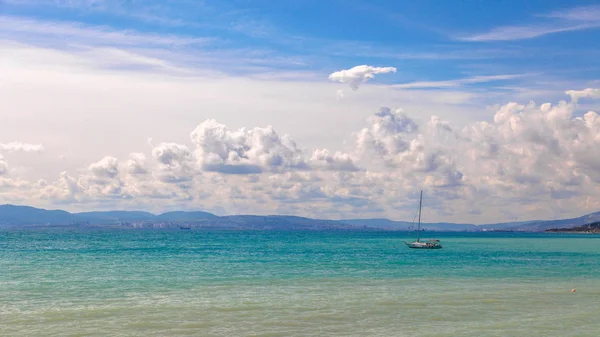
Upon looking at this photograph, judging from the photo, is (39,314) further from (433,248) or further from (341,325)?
(433,248)

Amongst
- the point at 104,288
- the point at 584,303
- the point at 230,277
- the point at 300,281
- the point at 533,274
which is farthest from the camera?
the point at 533,274

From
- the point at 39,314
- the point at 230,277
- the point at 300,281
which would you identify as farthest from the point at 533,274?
the point at 39,314

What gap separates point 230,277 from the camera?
55031mm

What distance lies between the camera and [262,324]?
31312 mm

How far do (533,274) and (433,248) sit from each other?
2544 inches

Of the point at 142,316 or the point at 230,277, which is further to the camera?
the point at 230,277

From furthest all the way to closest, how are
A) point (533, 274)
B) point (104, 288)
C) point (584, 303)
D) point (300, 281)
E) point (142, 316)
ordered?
1. point (533, 274)
2. point (300, 281)
3. point (104, 288)
4. point (584, 303)
5. point (142, 316)

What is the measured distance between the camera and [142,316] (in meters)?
33.1

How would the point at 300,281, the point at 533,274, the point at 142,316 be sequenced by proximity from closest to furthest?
the point at 142,316, the point at 300,281, the point at 533,274

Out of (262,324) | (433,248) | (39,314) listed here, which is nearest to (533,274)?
(262,324)

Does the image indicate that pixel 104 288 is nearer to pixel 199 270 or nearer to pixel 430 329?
pixel 199 270

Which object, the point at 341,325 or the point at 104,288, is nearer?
the point at 341,325

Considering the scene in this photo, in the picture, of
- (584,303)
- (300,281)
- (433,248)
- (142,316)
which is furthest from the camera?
(433,248)

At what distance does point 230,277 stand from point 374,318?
965 inches
